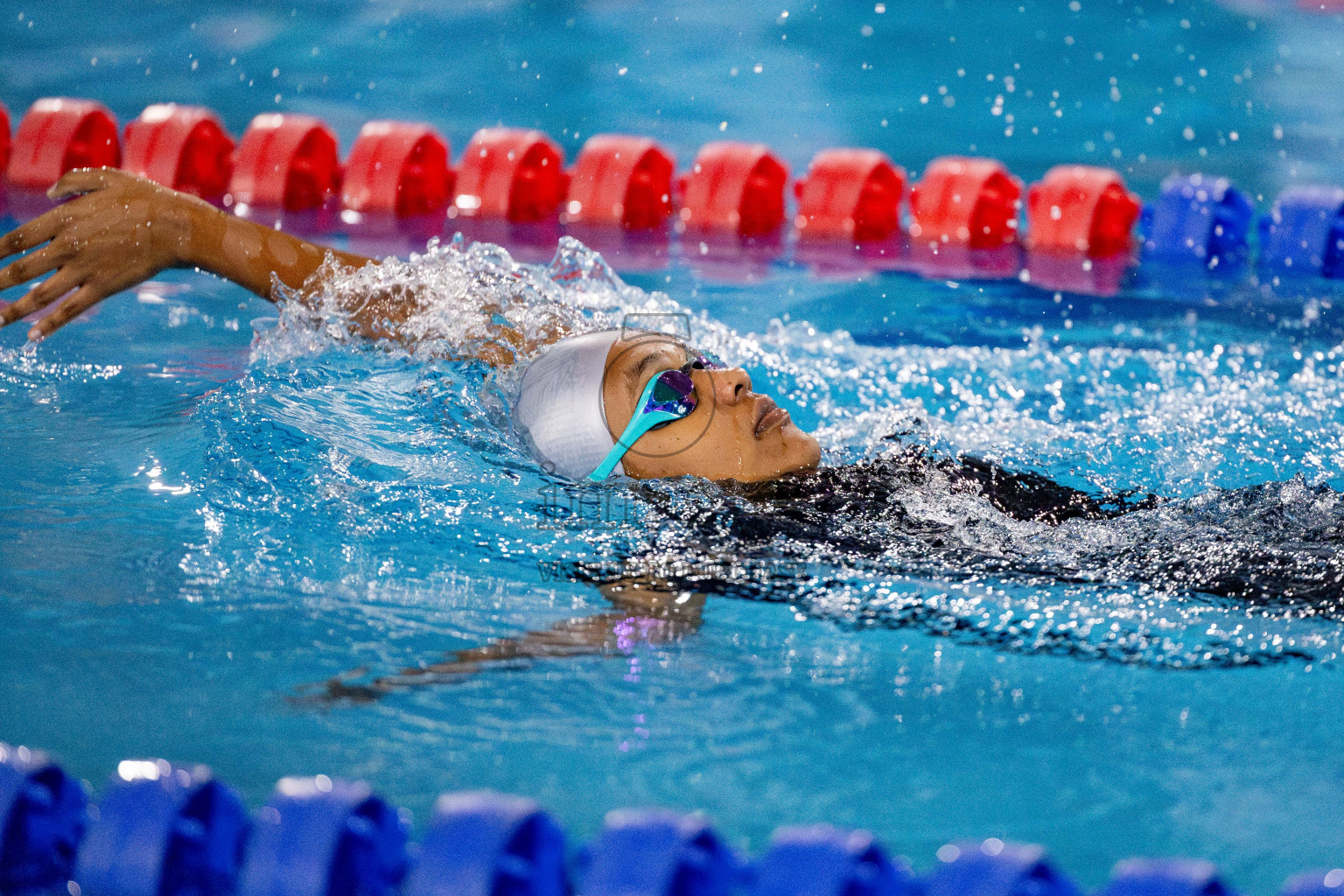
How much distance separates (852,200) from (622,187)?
104 centimetres

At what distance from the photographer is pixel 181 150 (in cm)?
583

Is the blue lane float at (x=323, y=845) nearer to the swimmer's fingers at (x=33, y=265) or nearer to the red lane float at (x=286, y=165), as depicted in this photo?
the swimmer's fingers at (x=33, y=265)

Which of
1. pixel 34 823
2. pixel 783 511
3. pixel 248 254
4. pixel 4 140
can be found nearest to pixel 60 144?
pixel 4 140

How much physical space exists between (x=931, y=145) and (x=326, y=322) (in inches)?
237

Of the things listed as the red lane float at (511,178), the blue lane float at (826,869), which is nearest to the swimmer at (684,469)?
the blue lane float at (826,869)

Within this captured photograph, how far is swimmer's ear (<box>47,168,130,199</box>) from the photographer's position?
228cm

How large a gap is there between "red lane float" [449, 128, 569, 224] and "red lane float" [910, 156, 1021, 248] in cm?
168

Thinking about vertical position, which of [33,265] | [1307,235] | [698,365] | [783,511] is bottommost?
[783,511]

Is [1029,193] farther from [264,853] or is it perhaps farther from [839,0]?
[264,853]

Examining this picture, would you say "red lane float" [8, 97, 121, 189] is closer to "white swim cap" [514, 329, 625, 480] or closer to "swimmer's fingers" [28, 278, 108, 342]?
"swimmer's fingers" [28, 278, 108, 342]

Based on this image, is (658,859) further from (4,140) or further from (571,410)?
(4,140)

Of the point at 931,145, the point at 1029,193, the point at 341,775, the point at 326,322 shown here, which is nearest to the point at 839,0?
the point at 931,145

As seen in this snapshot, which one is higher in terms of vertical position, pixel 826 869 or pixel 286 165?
pixel 286 165

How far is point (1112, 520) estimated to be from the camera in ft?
7.87
